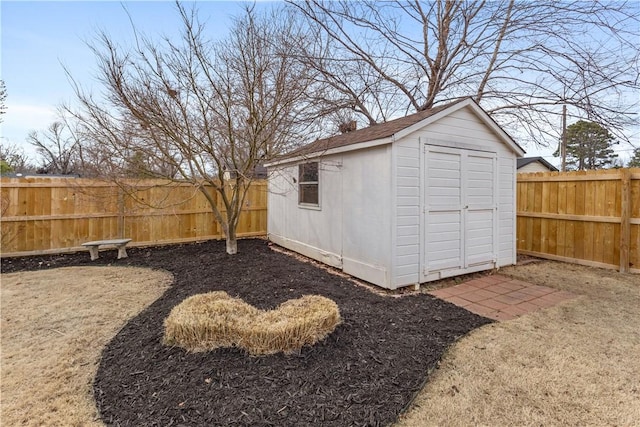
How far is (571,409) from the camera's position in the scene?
6.68 ft

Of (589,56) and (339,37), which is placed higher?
(339,37)

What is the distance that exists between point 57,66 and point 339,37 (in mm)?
6648

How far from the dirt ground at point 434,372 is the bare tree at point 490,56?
5.62 m

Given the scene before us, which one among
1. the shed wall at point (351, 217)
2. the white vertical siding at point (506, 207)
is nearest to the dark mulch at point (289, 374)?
the shed wall at point (351, 217)

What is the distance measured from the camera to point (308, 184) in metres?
6.48

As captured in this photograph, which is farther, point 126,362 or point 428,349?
point 428,349

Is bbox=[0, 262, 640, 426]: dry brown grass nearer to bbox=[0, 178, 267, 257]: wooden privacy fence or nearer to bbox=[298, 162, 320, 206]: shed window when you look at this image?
bbox=[0, 178, 267, 257]: wooden privacy fence

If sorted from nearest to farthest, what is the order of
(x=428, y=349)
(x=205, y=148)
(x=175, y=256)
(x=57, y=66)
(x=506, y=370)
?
(x=506, y=370) → (x=428, y=349) → (x=57, y=66) → (x=205, y=148) → (x=175, y=256)

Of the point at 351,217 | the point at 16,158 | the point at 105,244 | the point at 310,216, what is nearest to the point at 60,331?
the point at 105,244

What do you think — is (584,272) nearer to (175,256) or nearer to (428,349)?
(428,349)

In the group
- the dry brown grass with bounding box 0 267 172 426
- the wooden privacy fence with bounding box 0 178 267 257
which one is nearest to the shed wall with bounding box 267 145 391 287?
the wooden privacy fence with bounding box 0 178 267 257

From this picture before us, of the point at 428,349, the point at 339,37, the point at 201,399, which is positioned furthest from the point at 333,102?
the point at 201,399

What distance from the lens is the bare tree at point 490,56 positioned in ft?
22.5

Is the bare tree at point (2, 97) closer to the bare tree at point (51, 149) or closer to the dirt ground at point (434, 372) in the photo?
the bare tree at point (51, 149)
